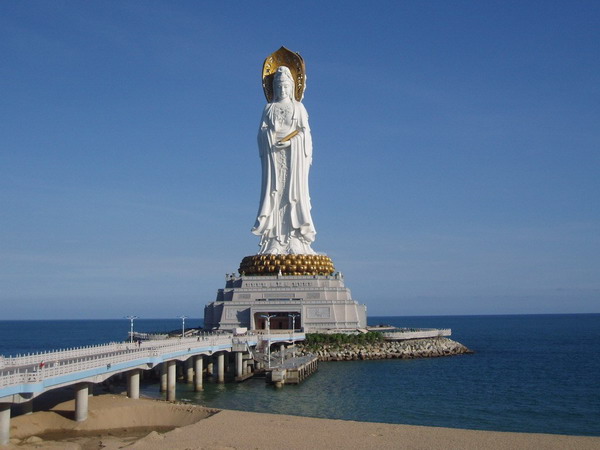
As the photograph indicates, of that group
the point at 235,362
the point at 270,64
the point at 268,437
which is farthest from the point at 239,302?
the point at 268,437

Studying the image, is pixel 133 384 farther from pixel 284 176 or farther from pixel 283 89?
pixel 283 89

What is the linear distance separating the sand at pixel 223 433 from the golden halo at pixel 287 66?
115 ft

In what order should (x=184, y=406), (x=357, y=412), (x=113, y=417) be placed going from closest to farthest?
(x=113, y=417), (x=184, y=406), (x=357, y=412)

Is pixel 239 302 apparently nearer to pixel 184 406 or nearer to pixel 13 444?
pixel 184 406

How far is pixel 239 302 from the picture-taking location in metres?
49.0

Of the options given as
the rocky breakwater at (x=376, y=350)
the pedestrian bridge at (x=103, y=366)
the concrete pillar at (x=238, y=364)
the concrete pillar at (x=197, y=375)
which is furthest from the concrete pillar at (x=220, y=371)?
the rocky breakwater at (x=376, y=350)

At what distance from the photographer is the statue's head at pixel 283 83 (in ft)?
177

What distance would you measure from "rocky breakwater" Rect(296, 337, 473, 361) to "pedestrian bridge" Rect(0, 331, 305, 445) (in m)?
3.54

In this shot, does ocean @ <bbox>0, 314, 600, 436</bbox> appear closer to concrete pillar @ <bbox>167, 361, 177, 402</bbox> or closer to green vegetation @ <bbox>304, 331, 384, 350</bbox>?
concrete pillar @ <bbox>167, 361, 177, 402</bbox>

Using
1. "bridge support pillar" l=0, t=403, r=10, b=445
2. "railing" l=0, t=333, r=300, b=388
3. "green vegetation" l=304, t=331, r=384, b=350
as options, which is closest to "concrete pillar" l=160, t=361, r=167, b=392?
"railing" l=0, t=333, r=300, b=388

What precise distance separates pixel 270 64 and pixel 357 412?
35.0 metres

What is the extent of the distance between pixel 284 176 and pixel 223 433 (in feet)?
111

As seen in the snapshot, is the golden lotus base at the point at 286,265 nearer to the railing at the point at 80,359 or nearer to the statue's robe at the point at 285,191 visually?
the statue's robe at the point at 285,191

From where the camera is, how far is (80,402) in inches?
865
